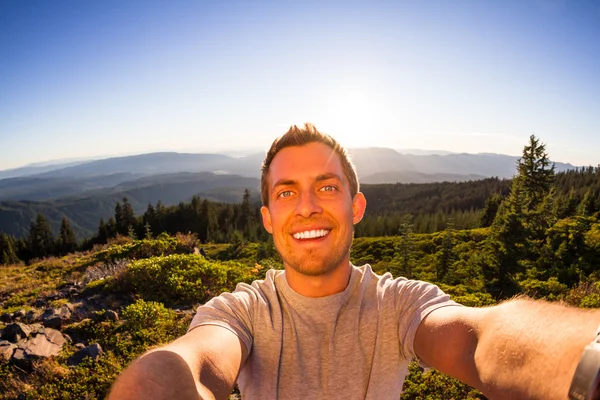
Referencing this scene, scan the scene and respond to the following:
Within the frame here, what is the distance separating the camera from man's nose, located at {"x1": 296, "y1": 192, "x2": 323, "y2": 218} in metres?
2.46

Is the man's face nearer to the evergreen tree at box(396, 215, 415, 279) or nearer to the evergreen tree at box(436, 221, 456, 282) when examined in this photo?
the evergreen tree at box(396, 215, 415, 279)

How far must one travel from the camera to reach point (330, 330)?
2193 mm

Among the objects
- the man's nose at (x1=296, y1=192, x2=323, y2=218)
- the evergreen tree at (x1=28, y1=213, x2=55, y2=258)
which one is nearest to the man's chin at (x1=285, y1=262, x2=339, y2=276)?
the man's nose at (x1=296, y1=192, x2=323, y2=218)

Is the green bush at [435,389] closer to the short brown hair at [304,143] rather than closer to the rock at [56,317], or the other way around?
the short brown hair at [304,143]

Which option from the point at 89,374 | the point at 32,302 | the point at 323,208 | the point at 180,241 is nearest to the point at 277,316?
the point at 323,208

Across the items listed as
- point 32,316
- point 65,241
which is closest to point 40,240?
point 65,241

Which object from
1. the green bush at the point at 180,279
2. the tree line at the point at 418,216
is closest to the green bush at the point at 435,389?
the green bush at the point at 180,279

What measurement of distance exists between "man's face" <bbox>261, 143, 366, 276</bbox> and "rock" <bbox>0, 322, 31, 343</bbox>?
6724mm

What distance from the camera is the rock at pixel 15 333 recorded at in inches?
230

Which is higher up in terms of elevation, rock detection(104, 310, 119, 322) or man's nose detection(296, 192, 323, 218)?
man's nose detection(296, 192, 323, 218)

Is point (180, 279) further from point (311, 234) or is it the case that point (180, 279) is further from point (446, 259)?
point (446, 259)

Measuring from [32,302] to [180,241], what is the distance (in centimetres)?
605

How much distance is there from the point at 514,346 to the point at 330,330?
3.88 ft

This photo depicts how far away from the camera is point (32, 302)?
9.09 m
